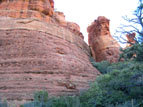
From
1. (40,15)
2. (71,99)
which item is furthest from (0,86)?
(40,15)

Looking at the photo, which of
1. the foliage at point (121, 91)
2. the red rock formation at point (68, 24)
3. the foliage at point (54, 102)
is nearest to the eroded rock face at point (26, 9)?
the red rock formation at point (68, 24)

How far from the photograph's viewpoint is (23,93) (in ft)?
44.4

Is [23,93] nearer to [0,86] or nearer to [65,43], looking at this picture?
[0,86]

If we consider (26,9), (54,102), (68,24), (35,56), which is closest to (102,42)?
(68,24)

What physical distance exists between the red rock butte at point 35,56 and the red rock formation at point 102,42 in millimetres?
6518

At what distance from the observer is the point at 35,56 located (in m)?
16.9

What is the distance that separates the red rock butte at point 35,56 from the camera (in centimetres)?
1430

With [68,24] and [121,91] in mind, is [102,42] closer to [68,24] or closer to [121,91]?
[68,24]

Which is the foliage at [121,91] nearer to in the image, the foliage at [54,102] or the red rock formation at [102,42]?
the foliage at [54,102]

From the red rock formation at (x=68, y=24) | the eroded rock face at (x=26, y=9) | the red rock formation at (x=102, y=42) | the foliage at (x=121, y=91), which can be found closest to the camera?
the foliage at (x=121, y=91)

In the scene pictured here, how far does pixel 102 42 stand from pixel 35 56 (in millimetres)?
15708

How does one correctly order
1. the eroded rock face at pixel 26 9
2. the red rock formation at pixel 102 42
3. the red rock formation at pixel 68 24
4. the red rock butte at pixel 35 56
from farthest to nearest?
the red rock formation at pixel 102 42
the red rock formation at pixel 68 24
the eroded rock face at pixel 26 9
the red rock butte at pixel 35 56

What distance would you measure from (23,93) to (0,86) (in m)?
1.77

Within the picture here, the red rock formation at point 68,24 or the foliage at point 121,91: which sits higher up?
the red rock formation at point 68,24
